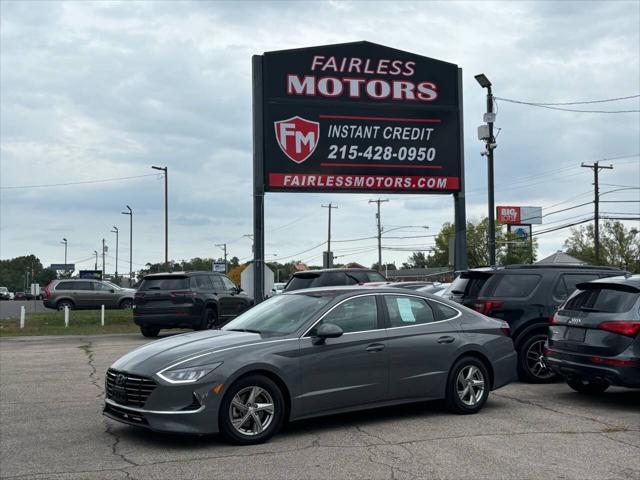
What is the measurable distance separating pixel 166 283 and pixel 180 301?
2.35 feet

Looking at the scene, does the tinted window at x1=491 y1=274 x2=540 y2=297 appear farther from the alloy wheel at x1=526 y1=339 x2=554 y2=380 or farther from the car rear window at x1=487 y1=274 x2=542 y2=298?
the alloy wheel at x1=526 y1=339 x2=554 y2=380

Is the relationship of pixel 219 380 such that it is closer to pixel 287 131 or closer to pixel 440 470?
pixel 440 470

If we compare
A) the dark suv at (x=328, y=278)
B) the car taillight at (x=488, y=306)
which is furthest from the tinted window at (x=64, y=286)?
the car taillight at (x=488, y=306)

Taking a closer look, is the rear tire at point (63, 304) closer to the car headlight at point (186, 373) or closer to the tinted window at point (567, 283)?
the tinted window at point (567, 283)

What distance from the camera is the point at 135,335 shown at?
2255 cm

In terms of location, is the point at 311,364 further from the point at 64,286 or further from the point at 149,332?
the point at 64,286

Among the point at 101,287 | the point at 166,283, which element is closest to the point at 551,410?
the point at 166,283

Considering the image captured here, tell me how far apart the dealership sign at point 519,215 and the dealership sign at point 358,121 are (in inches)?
2556

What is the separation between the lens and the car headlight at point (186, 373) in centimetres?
672

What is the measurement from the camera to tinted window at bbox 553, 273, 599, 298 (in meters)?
11.2

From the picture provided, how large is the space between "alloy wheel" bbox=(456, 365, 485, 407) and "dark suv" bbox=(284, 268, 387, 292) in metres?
7.37

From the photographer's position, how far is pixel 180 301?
66.6ft

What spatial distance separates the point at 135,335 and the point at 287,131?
773cm

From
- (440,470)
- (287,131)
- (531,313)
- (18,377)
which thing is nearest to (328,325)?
(440,470)
